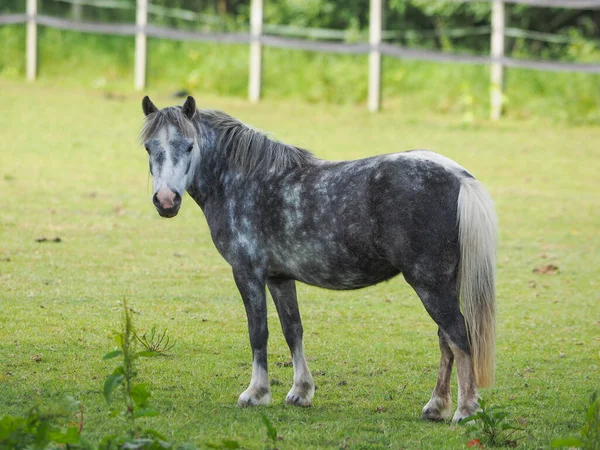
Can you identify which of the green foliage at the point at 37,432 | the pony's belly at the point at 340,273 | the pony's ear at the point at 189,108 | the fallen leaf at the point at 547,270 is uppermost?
the pony's ear at the point at 189,108

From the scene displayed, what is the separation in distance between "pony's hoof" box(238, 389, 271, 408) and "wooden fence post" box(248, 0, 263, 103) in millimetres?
15127

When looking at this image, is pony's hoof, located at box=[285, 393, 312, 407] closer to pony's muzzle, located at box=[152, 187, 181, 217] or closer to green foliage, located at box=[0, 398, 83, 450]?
pony's muzzle, located at box=[152, 187, 181, 217]

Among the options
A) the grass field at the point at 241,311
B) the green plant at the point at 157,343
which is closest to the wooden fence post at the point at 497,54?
the grass field at the point at 241,311

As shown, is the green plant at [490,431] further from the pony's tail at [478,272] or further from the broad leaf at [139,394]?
the broad leaf at [139,394]

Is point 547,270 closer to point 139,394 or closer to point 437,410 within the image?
point 437,410

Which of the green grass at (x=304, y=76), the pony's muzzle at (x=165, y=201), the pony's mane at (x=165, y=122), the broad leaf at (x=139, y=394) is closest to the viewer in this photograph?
the broad leaf at (x=139, y=394)

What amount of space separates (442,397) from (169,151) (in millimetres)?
2280

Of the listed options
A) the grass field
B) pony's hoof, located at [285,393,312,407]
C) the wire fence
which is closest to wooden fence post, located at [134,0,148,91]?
the wire fence

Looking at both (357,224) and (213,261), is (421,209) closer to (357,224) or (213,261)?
(357,224)

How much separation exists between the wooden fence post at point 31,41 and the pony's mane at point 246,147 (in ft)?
53.8

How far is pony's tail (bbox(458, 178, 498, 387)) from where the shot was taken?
220 inches

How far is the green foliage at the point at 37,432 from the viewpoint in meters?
4.31

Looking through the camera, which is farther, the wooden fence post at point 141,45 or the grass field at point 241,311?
the wooden fence post at point 141,45

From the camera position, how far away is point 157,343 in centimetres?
739
